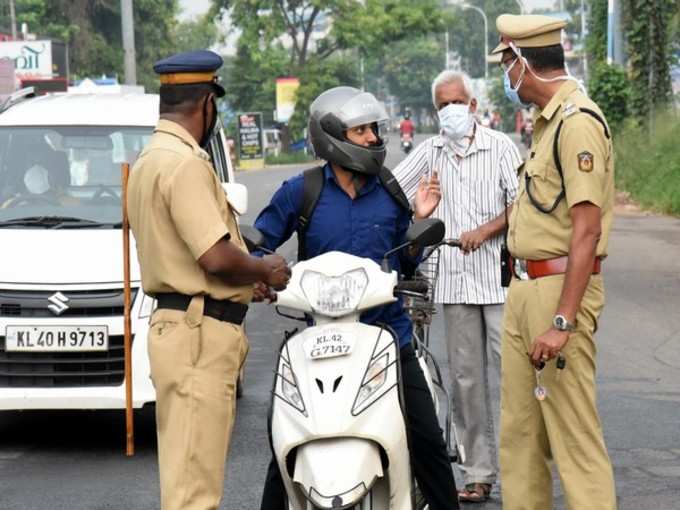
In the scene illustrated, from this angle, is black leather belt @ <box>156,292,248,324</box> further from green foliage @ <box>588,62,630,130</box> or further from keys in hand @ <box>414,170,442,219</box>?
green foliage @ <box>588,62,630,130</box>

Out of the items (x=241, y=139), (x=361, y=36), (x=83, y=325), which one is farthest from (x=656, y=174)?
(x=361, y=36)

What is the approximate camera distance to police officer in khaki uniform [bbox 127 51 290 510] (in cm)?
477

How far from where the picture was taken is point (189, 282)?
4.84 meters

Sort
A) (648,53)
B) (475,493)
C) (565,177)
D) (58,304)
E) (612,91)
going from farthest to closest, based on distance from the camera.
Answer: (612,91), (648,53), (58,304), (475,493), (565,177)

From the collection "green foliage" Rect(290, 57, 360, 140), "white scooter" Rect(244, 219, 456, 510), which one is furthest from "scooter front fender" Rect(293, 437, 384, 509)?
"green foliage" Rect(290, 57, 360, 140)

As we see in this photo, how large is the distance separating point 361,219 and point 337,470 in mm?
1197

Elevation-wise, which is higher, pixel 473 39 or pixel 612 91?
pixel 473 39

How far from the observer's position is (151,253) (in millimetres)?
4875

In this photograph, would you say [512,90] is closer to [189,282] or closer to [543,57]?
[543,57]

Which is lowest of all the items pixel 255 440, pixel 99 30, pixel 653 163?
pixel 255 440

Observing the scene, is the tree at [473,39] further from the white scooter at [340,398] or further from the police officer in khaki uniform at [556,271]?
the white scooter at [340,398]

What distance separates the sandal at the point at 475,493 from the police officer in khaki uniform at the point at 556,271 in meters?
1.30

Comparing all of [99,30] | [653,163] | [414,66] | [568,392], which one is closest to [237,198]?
[568,392]

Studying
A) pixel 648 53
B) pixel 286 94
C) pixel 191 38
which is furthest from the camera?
pixel 191 38
